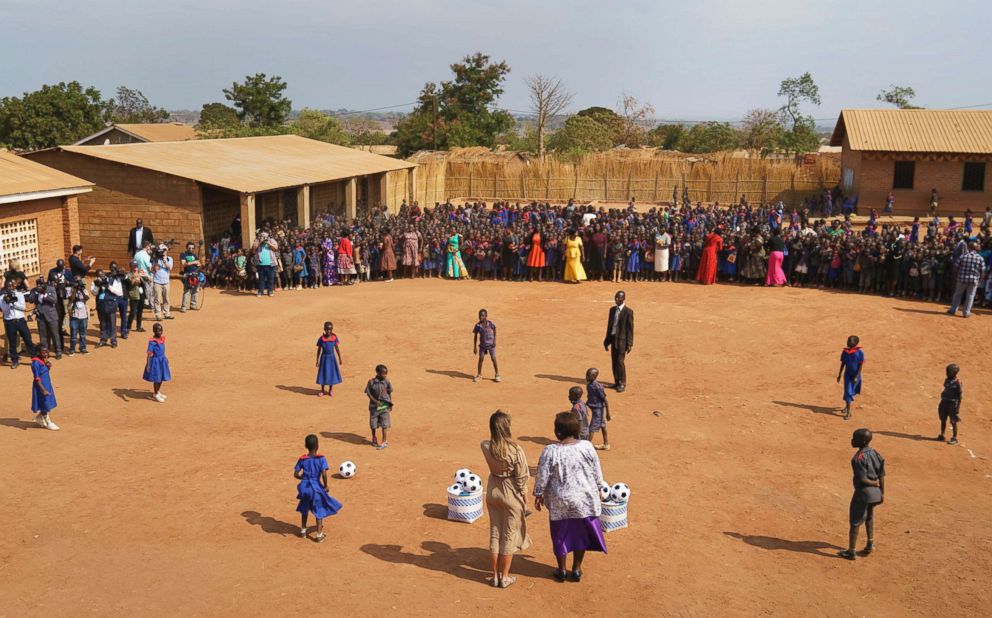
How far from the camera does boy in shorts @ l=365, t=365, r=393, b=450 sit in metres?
11.5

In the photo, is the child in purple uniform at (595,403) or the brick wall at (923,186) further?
the brick wall at (923,186)

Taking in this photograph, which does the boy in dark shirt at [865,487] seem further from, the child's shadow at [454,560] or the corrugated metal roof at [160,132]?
the corrugated metal roof at [160,132]

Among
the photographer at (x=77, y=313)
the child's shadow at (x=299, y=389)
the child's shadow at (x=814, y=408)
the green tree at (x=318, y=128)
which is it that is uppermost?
the green tree at (x=318, y=128)

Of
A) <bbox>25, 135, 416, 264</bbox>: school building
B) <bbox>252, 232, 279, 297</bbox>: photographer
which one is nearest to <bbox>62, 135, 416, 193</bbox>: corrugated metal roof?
<bbox>25, 135, 416, 264</bbox>: school building

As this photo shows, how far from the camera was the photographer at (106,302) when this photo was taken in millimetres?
16297

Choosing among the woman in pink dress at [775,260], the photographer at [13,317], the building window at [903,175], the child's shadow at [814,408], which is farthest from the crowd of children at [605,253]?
the child's shadow at [814,408]

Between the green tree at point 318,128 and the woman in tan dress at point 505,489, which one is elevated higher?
the green tree at point 318,128

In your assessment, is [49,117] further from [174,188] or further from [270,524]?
[270,524]

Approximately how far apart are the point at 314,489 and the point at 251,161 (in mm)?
21308

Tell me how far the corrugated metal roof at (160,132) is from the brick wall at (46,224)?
27.6 m

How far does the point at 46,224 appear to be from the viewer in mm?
20797

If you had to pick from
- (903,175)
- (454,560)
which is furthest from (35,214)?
(903,175)

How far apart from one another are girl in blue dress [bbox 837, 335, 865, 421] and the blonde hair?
7.51 m

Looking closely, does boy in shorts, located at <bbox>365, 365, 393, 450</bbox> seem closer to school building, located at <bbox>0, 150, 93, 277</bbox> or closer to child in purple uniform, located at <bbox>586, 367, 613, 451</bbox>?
child in purple uniform, located at <bbox>586, 367, 613, 451</bbox>
